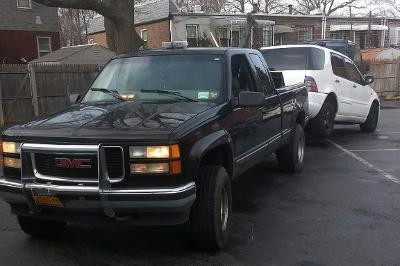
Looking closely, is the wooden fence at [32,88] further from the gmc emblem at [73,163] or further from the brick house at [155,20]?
the brick house at [155,20]

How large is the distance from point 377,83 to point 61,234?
862 inches

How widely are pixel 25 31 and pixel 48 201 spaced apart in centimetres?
2390

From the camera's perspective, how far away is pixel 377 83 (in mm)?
24359

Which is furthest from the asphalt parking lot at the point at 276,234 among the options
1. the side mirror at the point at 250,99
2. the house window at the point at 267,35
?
the house window at the point at 267,35

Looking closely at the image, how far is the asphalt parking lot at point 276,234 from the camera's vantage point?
14.5 ft

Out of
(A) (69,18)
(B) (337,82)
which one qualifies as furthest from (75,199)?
(A) (69,18)

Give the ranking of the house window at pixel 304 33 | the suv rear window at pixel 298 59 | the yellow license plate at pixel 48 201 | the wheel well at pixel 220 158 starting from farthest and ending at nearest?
the house window at pixel 304 33
the suv rear window at pixel 298 59
the wheel well at pixel 220 158
the yellow license plate at pixel 48 201

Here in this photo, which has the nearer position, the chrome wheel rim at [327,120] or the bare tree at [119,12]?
the chrome wheel rim at [327,120]

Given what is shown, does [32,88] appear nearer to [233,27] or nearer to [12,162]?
[12,162]

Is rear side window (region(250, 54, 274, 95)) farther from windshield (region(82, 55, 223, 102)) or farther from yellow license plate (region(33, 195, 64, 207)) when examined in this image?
yellow license plate (region(33, 195, 64, 207))

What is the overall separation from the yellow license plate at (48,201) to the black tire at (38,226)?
29.8 inches

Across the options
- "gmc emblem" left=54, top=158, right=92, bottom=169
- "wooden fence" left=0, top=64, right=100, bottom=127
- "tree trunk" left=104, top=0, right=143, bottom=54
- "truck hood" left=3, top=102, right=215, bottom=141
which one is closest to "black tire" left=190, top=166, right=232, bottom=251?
"truck hood" left=3, top=102, right=215, bottom=141

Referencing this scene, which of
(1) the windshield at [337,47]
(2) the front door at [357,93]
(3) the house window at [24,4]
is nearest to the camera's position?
(2) the front door at [357,93]

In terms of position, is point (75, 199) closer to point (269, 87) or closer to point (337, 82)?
point (269, 87)
